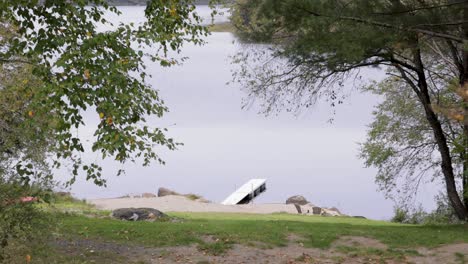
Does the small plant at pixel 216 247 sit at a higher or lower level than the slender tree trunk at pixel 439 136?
lower

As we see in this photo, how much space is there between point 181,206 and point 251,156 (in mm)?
17253

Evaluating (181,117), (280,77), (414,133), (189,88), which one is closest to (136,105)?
(280,77)

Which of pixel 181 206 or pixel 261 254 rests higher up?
pixel 181 206

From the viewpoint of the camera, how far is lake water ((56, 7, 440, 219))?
33.5 meters

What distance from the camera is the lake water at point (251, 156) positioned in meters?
33.5

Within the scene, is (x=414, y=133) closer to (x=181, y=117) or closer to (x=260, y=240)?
(x=260, y=240)

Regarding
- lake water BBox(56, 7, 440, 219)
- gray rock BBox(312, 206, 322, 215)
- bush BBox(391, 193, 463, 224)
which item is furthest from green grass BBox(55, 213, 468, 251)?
gray rock BBox(312, 206, 322, 215)

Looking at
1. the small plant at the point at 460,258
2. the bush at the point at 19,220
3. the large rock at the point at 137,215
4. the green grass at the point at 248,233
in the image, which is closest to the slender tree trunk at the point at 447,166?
the green grass at the point at 248,233

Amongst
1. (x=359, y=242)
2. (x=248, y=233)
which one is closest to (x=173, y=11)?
(x=248, y=233)

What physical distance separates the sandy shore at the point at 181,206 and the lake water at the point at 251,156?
3102mm

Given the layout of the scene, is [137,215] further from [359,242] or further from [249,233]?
[359,242]

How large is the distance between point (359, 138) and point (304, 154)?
11.8ft

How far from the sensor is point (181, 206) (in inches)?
1005

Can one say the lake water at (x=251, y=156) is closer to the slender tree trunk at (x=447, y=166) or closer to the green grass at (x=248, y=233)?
the slender tree trunk at (x=447, y=166)
